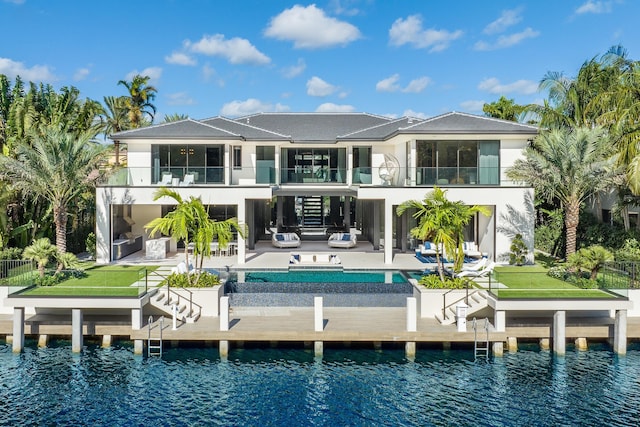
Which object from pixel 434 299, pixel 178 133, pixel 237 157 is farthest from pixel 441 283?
pixel 178 133

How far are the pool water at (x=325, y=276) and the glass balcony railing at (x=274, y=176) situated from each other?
18.7 feet

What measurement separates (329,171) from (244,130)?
563 centimetres

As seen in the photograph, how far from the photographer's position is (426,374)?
14.0m

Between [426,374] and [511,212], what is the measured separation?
14001 mm

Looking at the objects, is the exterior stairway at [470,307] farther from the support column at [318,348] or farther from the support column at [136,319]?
the support column at [136,319]

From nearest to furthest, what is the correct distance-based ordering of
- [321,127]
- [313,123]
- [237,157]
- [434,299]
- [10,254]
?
1. [434,299]
2. [10,254]
3. [237,157]
4. [321,127]
5. [313,123]

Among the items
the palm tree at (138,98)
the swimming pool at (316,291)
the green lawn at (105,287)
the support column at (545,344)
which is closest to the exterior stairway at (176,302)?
the green lawn at (105,287)

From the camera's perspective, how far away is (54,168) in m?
22.4

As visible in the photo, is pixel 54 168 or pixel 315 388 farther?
pixel 54 168

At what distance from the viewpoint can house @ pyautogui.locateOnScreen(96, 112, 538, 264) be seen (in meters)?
25.3

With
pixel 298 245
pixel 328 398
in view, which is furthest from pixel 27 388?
pixel 298 245

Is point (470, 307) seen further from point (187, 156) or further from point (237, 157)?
point (187, 156)

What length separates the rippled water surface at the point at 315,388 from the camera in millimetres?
11547

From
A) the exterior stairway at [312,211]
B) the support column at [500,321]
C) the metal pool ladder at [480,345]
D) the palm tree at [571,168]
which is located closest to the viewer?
the metal pool ladder at [480,345]
